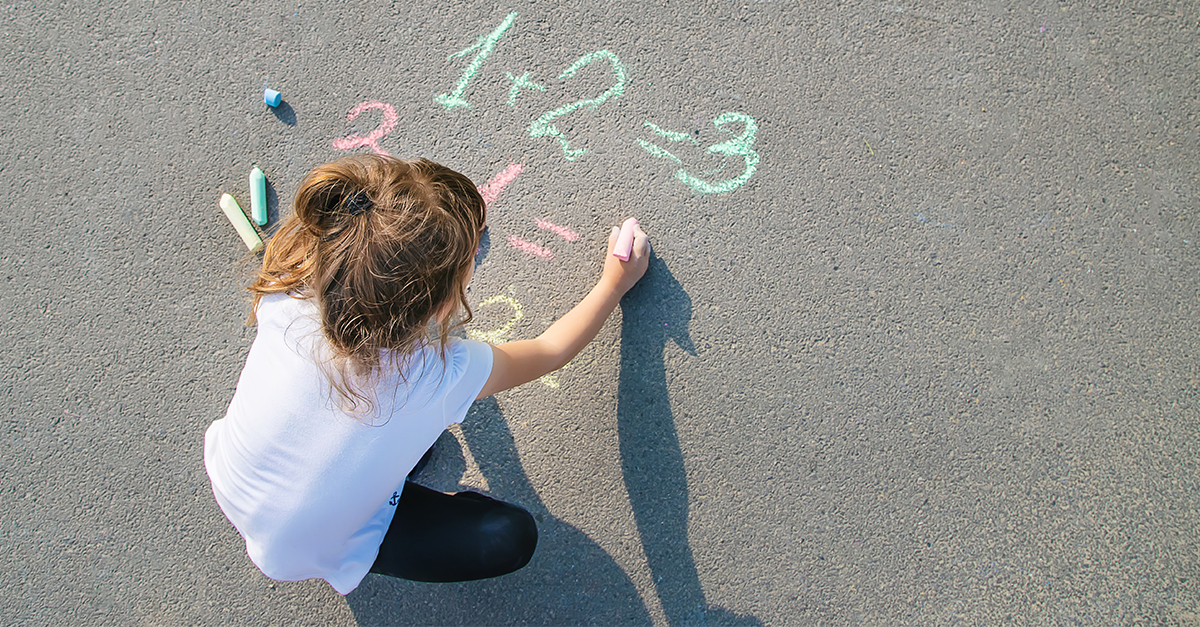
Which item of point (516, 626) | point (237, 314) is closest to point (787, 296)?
point (516, 626)

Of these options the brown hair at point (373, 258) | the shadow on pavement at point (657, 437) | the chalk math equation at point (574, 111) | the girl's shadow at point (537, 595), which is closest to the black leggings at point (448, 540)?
the girl's shadow at point (537, 595)

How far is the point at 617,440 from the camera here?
223 centimetres

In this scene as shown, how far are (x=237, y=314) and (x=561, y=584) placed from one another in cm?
139

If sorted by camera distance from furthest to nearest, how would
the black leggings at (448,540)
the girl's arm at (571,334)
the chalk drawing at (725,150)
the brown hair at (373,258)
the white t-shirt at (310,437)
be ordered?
the chalk drawing at (725,150), the black leggings at (448,540), the girl's arm at (571,334), the white t-shirt at (310,437), the brown hair at (373,258)

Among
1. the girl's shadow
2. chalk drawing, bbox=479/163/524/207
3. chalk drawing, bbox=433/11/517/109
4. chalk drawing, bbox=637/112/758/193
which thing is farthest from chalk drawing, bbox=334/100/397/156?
the girl's shadow

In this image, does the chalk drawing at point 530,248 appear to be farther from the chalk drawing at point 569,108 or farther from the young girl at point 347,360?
the young girl at point 347,360

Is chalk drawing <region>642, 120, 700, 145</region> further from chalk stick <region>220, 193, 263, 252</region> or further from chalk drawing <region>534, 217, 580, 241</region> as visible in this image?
chalk stick <region>220, 193, 263, 252</region>

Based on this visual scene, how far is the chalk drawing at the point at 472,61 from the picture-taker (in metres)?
2.32

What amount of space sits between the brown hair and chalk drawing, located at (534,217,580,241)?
32.4 inches

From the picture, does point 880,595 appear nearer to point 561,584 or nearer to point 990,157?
point 561,584

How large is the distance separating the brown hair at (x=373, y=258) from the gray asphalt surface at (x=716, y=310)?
0.86 metres

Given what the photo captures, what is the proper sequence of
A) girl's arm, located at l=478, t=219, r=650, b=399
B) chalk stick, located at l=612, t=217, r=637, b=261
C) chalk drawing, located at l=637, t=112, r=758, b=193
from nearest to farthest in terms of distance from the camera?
girl's arm, located at l=478, t=219, r=650, b=399
chalk stick, located at l=612, t=217, r=637, b=261
chalk drawing, located at l=637, t=112, r=758, b=193

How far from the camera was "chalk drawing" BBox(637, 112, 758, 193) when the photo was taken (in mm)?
2252

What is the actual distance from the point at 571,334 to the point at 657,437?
51cm
